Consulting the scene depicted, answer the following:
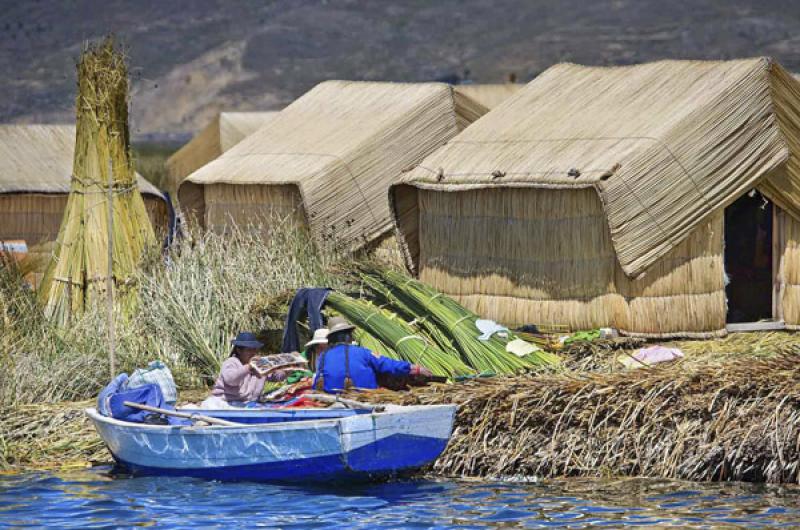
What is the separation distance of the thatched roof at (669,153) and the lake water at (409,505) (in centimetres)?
329

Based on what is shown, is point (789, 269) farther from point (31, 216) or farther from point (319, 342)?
point (31, 216)

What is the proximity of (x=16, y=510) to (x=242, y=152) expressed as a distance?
29.2 feet

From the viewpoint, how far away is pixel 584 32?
2319 inches

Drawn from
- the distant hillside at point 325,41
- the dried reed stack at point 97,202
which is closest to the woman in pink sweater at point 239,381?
the dried reed stack at point 97,202

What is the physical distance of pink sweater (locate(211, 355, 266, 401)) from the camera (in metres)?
11.6

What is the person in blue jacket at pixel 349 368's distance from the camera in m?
11.3

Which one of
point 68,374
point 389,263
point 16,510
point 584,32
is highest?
point 584,32

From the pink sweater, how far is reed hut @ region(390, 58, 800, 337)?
128 inches

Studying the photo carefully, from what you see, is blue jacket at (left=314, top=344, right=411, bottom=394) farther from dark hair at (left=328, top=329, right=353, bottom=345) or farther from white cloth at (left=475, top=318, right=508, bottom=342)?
white cloth at (left=475, top=318, right=508, bottom=342)

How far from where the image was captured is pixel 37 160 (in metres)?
21.6

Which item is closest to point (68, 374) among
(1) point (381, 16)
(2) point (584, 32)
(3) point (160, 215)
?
(3) point (160, 215)

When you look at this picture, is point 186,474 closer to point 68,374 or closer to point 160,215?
point 68,374

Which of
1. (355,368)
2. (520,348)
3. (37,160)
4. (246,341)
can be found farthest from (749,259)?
(37,160)

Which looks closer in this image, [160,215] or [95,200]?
[95,200]
